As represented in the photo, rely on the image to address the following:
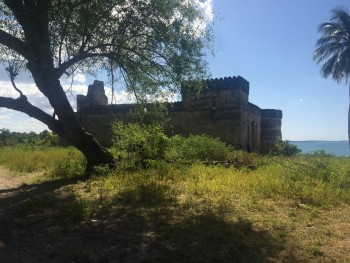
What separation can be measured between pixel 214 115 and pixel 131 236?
583 inches

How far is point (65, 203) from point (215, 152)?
7.62 metres

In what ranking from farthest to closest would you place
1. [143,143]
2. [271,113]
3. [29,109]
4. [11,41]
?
[271,113] → [143,143] → [29,109] → [11,41]

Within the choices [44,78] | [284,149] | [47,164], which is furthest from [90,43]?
[284,149]

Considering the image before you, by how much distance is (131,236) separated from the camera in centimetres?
516

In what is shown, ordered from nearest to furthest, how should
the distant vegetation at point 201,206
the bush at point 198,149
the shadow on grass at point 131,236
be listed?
the shadow on grass at point 131,236
the distant vegetation at point 201,206
the bush at point 198,149

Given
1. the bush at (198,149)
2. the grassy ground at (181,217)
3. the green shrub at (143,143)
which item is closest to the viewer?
the grassy ground at (181,217)

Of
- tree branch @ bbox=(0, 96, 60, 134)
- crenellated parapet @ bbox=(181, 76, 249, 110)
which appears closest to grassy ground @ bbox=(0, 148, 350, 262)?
tree branch @ bbox=(0, 96, 60, 134)

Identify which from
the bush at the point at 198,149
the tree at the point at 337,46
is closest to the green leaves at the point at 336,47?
the tree at the point at 337,46

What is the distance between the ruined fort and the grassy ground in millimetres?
8708

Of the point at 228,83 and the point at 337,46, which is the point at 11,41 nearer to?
the point at 228,83

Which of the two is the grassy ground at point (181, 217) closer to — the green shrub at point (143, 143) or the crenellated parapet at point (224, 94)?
the green shrub at point (143, 143)

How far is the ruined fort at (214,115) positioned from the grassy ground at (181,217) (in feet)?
28.6

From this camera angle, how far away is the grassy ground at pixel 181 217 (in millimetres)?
4609

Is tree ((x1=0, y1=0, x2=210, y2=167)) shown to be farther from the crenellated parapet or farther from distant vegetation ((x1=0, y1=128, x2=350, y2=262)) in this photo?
the crenellated parapet
